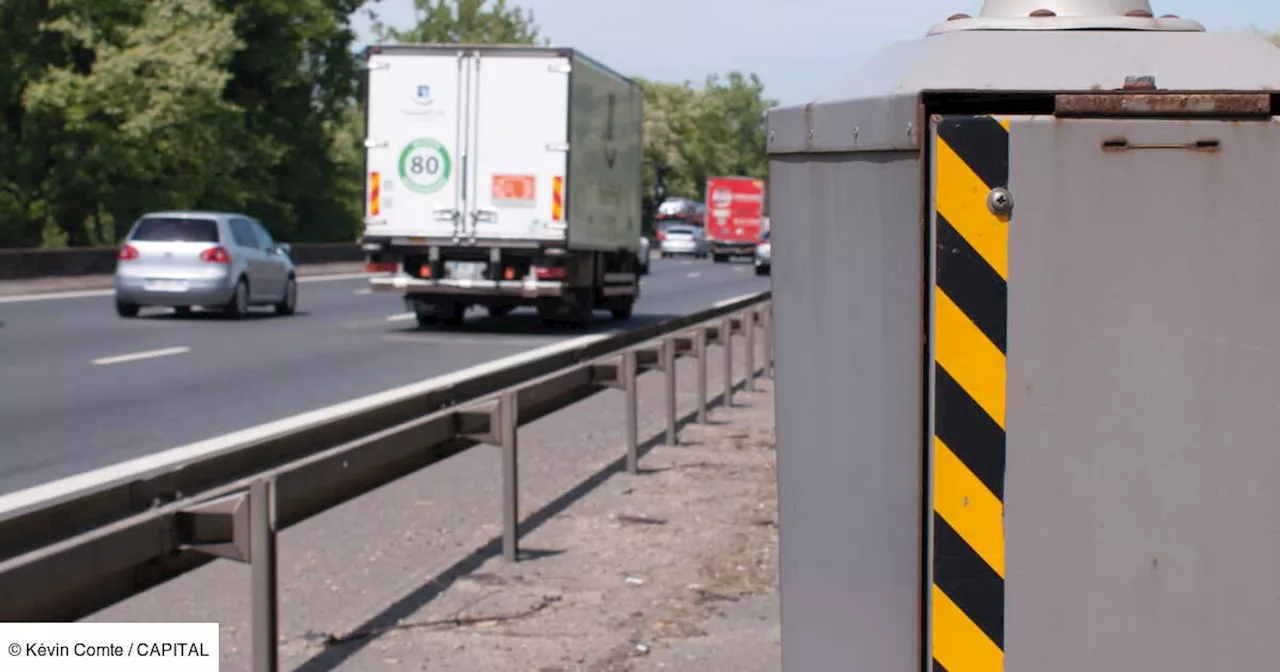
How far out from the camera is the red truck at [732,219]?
280ft

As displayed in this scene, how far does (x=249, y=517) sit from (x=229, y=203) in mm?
60256

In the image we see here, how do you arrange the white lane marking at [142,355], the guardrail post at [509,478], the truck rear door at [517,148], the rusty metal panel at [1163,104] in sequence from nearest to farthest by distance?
the rusty metal panel at [1163,104]
the guardrail post at [509,478]
the white lane marking at [142,355]
the truck rear door at [517,148]

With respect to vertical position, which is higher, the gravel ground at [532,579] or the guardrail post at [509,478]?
the guardrail post at [509,478]

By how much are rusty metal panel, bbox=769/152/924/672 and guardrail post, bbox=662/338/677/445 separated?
9.38 m

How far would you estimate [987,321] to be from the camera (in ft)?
10.5

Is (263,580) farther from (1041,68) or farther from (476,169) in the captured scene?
(476,169)

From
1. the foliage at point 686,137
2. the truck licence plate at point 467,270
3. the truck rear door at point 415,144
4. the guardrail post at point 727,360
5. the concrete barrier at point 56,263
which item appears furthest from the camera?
the foliage at point 686,137

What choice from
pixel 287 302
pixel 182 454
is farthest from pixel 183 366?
pixel 287 302

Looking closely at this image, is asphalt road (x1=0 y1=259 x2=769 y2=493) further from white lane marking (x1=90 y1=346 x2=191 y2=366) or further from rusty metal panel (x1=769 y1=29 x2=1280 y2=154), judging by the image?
rusty metal panel (x1=769 y1=29 x2=1280 y2=154)

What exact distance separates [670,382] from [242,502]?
782 centimetres

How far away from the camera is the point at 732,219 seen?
8581 centimetres

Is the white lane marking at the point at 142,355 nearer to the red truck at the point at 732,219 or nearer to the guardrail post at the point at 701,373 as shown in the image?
the guardrail post at the point at 701,373

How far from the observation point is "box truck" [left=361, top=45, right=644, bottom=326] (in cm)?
2595

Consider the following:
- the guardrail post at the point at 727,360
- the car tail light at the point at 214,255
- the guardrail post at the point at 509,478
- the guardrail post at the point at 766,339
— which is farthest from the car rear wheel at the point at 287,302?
the guardrail post at the point at 509,478
